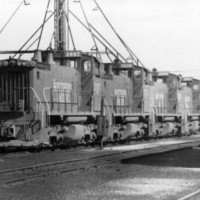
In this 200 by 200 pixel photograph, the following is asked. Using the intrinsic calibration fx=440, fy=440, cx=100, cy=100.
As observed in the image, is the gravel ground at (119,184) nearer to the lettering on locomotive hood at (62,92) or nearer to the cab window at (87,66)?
the lettering on locomotive hood at (62,92)

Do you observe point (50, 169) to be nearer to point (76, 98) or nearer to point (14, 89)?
point (14, 89)

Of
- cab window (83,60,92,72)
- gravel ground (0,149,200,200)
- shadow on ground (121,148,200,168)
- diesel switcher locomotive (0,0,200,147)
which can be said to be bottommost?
shadow on ground (121,148,200,168)

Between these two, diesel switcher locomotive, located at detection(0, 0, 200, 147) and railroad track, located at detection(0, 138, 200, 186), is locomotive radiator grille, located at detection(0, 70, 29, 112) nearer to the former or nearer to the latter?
diesel switcher locomotive, located at detection(0, 0, 200, 147)

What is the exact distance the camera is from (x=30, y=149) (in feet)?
50.8

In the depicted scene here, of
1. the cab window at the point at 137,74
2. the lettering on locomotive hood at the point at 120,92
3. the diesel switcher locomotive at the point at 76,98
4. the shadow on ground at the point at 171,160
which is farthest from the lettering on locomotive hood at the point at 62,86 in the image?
the cab window at the point at 137,74

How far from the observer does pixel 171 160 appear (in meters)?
13.0

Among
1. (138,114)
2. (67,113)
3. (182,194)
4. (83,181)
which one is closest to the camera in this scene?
(182,194)

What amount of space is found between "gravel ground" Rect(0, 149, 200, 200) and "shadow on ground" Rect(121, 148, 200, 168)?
0.23 m

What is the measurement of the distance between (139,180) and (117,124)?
1171 cm

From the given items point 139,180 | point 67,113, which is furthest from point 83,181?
point 67,113

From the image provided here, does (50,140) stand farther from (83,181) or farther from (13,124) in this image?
(83,181)

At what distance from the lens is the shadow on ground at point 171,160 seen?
12024mm

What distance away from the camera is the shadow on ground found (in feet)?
39.4

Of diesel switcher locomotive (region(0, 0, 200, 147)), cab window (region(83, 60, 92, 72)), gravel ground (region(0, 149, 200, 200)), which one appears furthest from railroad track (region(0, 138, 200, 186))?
cab window (region(83, 60, 92, 72))
